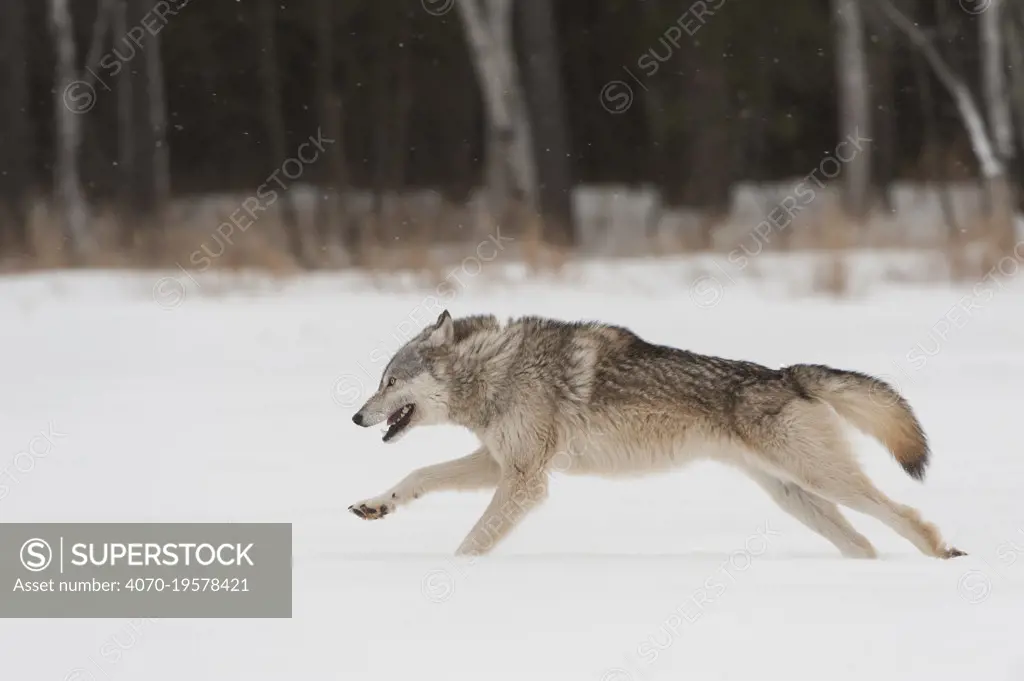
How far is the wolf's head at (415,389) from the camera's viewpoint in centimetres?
695

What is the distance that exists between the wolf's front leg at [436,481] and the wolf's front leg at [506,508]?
24cm

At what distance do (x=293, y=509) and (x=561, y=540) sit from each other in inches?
60.4

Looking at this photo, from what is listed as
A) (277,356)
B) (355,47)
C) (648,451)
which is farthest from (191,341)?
(355,47)

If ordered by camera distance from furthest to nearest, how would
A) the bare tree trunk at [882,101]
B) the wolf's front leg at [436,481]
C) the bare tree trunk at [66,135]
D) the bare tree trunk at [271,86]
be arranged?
the bare tree trunk at [271,86] < the bare tree trunk at [882,101] < the bare tree trunk at [66,135] < the wolf's front leg at [436,481]

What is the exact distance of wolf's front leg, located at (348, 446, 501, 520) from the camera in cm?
677

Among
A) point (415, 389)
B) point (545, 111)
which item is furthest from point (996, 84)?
point (415, 389)

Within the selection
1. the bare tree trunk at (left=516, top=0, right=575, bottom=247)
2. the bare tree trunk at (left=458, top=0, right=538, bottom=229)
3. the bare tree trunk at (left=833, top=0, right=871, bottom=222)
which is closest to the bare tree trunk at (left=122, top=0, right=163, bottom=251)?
the bare tree trunk at (left=458, top=0, right=538, bottom=229)

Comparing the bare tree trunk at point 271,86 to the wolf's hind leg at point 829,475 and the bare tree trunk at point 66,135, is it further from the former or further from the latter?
the wolf's hind leg at point 829,475

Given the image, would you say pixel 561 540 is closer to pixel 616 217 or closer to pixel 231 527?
pixel 231 527

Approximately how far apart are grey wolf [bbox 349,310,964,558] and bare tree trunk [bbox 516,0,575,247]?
11.4 metres

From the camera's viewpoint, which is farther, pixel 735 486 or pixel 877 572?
pixel 735 486

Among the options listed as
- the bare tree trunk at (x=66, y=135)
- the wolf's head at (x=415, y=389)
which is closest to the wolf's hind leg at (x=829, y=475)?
the wolf's head at (x=415, y=389)

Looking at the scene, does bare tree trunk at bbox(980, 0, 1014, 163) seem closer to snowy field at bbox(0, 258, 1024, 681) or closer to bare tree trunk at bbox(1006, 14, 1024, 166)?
bare tree trunk at bbox(1006, 14, 1024, 166)

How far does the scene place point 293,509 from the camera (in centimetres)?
805
